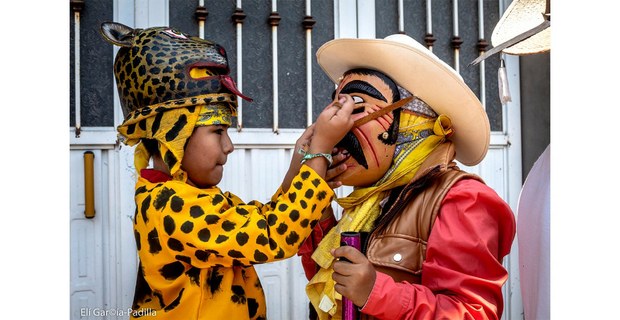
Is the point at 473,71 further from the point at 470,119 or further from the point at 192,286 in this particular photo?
the point at 192,286

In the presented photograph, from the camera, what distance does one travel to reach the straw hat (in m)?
2.26

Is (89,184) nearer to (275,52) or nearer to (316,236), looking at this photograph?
(275,52)

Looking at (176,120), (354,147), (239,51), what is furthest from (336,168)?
(239,51)

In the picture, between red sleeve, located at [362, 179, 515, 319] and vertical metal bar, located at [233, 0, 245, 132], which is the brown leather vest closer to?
red sleeve, located at [362, 179, 515, 319]

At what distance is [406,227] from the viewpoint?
159cm

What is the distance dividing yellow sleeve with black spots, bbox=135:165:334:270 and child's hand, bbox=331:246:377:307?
0.64 feet

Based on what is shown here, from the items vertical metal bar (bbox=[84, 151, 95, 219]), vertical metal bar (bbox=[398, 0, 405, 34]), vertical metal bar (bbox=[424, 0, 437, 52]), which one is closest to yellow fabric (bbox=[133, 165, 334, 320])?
vertical metal bar (bbox=[84, 151, 95, 219])

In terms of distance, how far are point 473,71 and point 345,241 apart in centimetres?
238

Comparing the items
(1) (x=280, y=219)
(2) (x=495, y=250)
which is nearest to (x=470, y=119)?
(2) (x=495, y=250)

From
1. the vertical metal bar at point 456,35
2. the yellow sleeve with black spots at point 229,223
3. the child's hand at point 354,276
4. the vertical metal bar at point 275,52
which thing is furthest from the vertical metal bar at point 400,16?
the child's hand at point 354,276

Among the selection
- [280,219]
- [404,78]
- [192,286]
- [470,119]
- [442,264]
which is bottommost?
[192,286]

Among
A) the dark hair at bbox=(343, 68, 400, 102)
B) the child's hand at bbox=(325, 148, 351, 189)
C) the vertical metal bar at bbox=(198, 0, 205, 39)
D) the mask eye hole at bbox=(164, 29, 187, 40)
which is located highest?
the vertical metal bar at bbox=(198, 0, 205, 39)

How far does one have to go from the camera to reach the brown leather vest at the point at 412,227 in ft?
5.14

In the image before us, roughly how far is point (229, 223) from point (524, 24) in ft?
4.79
